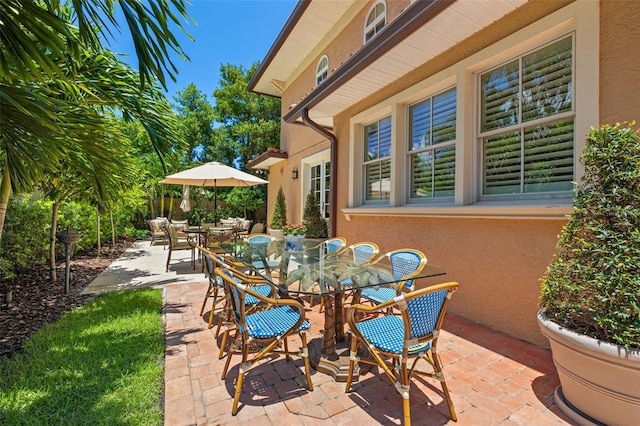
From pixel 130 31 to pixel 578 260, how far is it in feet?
12.6

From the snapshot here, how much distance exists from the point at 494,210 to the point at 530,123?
3.56 ft

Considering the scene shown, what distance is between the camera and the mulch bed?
12.0 feet

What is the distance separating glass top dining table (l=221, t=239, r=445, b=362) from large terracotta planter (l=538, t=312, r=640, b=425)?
3.48 ft

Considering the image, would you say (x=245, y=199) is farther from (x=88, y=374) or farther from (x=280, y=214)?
(x=88, y=374)

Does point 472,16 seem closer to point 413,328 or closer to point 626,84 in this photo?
point 626,84

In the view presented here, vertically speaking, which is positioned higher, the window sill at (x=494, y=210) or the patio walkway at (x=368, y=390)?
the window sill at (x=494, y=210)

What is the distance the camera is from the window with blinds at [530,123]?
3.13m

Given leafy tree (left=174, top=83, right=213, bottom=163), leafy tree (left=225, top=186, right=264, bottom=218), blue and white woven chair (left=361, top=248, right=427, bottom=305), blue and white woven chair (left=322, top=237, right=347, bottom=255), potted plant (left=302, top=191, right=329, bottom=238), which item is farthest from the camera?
leafy tree (left=174, top=83, right=213, bottom=163)

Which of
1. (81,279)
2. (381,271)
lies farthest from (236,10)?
(381,271)

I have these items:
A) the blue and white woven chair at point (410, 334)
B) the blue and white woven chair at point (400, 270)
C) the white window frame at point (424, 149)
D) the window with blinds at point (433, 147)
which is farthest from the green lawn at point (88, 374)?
the window with blinds at point (433, 147)

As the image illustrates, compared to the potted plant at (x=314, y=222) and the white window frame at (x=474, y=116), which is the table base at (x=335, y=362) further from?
the potted plant at (x=314, y=222)

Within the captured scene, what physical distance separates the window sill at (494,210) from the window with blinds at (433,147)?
402 millimetres

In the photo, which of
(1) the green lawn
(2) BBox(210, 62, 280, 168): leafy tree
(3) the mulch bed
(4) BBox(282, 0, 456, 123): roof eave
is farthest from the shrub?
(2) BBox(210, 62, 280, 168): leafy tree

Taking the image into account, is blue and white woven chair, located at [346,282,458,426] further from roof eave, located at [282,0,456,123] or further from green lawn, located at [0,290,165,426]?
roof eave, located at [282,0,456,123]
